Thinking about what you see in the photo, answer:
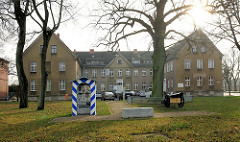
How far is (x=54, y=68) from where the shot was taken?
39.4m

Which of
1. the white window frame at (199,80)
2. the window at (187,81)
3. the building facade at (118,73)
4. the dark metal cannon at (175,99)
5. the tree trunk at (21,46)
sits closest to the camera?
the dark metal cannon at (175,99)

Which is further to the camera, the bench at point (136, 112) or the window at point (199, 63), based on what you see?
the window at point (199, 63)

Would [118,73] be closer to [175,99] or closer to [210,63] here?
[210,63]

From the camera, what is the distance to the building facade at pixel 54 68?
3909cm

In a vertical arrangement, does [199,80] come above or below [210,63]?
below

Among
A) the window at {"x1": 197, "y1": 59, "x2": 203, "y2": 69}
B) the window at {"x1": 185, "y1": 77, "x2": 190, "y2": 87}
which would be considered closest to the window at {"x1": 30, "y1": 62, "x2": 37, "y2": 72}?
the window at {"x1": 185, "y1": 77, "x2": 190, "y2": 87}

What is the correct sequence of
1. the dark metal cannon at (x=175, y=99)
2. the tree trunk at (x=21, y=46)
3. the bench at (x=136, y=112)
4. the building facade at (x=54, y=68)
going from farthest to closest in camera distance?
the building facade at (x=54, y=68)
the tree trunk at (x=21, y=46)
the dark metal cannon at (x=175, y=99)
the bench at (x=136, y=112)

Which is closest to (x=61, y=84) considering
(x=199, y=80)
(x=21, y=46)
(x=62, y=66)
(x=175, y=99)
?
(x=62, y=66)

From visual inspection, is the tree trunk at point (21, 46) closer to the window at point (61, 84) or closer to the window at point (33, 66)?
the window at point (61, 84)

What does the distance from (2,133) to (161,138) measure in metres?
5.96

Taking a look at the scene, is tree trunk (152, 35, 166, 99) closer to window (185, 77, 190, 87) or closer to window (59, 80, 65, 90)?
window (185, 77, 190, 87)

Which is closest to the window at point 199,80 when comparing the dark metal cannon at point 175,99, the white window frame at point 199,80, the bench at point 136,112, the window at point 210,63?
the white window frame at point 199,80

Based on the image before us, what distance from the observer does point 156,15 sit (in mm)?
22375

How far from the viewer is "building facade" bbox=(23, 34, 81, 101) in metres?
39.1
